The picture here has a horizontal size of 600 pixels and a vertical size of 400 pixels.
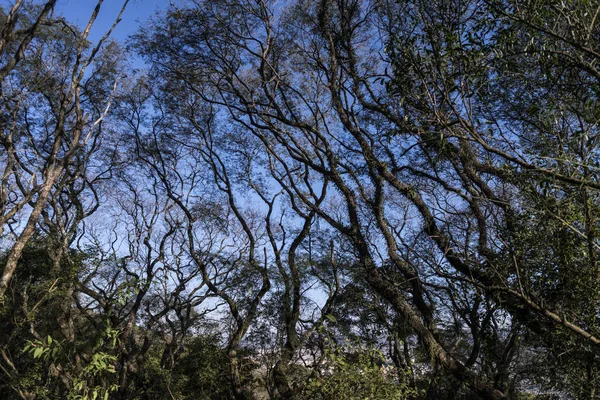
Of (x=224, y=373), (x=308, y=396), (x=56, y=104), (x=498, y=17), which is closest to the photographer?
(x=498, y=17)

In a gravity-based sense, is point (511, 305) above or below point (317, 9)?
below

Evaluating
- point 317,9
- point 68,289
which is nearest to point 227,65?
point 317,9

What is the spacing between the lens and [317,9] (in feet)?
27.0

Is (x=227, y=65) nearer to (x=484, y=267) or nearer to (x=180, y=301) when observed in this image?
(x=180, y=301)

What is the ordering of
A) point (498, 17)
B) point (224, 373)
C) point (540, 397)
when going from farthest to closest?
point (224, 373) → point (540, 397) → point (498, 17)

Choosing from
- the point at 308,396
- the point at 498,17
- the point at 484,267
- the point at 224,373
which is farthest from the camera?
the point at 224,373

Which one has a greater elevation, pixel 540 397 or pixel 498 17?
pixel 498 17

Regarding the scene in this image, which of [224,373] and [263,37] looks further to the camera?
[224,373]

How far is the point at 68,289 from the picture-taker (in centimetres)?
825

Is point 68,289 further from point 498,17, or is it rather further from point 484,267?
point 498,17

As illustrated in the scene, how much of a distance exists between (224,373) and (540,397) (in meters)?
5.65

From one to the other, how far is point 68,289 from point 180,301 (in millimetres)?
2956

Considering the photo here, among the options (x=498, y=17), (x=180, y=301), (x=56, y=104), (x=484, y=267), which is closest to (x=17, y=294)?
(x=180, y=301)

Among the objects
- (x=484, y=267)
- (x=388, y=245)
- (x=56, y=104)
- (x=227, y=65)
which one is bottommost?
(x=484, y=267)
